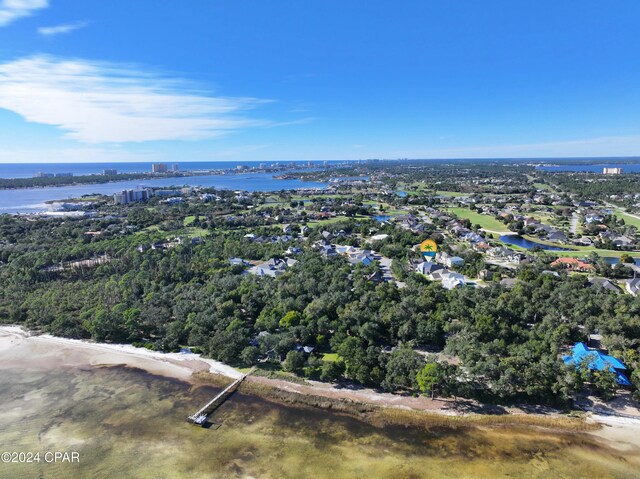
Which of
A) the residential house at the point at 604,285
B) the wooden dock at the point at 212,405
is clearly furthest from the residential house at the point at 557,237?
the wooden dock at the point at 212,405

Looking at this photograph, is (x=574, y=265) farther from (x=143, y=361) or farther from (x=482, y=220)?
(x=143, y=361)

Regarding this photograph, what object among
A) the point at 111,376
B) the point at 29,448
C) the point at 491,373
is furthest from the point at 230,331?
the point at 491,373

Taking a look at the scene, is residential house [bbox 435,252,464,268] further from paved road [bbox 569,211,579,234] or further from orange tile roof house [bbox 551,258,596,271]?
paved road [bbox 569,211,579,234]

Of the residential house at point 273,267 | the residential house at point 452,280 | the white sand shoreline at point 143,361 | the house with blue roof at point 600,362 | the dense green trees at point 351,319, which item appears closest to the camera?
the white sand shoreline at point 143,361

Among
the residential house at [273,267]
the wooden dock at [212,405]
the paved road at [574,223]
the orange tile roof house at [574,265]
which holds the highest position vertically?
the paved road at [574,223]

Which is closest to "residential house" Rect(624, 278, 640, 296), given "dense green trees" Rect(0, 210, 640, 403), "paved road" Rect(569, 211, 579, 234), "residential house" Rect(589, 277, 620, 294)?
"residential house" Rect(589, 277, 620, 294)

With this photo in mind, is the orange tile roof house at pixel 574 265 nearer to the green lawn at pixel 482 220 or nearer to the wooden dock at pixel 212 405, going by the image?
the green lawn at pixel 482 220

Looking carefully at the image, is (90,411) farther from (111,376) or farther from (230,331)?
(230,331)
